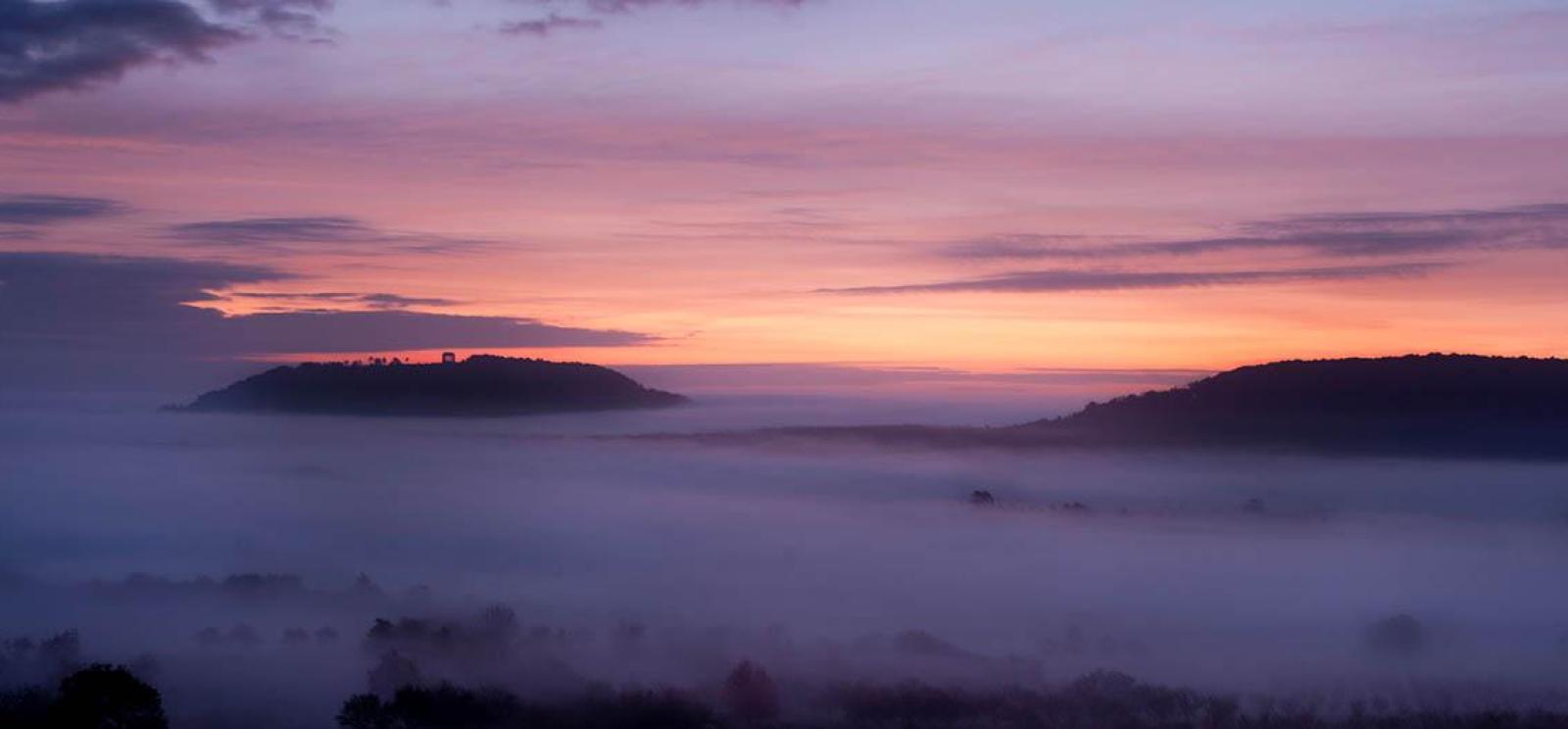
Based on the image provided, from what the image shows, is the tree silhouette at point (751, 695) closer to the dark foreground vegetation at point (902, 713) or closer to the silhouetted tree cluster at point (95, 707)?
the dark foreground vegetation at point (902, 713)

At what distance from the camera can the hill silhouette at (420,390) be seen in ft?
386

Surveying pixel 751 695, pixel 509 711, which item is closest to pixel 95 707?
pixel 509 711

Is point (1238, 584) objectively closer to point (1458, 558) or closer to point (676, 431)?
point (1458, 558)

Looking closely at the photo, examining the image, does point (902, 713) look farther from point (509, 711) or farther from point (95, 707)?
point (95, 707)

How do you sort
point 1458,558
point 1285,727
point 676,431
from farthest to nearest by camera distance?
point 676,431, point 1458,558, point 1285,727

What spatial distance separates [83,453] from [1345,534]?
110 metres

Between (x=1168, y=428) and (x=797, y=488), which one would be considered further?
(x=797, y=488)

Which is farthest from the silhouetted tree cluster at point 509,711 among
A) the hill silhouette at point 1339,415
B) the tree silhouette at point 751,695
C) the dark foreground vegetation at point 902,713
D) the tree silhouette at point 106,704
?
the hill silhouette at point 1339,415

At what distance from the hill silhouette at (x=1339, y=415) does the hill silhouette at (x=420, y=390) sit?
2713 centimetres

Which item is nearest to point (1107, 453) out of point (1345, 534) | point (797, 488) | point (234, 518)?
point (1345, 534)

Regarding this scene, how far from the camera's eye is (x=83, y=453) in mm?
129625

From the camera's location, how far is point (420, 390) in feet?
388

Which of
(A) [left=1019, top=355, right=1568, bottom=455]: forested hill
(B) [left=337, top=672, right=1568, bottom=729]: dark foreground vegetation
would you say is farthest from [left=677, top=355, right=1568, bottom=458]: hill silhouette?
(B) [left=337, top=672, right=1568, bottom=729]: dark foreground vegetation

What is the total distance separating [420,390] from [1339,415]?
73570mm
